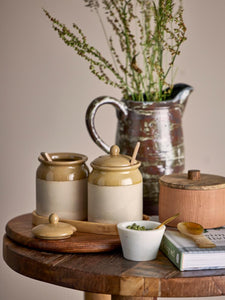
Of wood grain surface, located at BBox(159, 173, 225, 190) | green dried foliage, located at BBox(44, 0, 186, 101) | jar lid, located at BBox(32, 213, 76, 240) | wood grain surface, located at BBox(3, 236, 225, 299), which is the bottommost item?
wood grain surface, located at BBox(3, 236, 225, 299)

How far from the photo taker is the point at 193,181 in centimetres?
124

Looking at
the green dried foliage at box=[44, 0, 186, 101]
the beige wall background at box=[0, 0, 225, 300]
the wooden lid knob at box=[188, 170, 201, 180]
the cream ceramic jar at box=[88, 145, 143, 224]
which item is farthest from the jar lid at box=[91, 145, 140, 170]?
the beige wall background at box=[0, 0, 225, 300]

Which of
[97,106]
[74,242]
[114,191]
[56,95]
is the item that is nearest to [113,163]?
[114,191]

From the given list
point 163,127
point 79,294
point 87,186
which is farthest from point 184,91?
point 79,294

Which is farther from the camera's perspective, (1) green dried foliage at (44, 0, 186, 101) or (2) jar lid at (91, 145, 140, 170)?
(1) green dried foliage at (44, 0, 186, 101)

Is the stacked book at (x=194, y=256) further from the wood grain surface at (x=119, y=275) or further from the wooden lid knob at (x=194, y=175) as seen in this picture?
the wooden lid knob at (x=194, y=175)

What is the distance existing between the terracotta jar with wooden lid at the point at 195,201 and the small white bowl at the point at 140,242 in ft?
0.45

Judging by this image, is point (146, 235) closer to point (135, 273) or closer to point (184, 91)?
point (135, 273)

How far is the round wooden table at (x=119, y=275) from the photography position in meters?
0.99

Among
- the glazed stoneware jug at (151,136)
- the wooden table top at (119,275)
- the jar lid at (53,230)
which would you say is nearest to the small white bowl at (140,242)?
the wooden table top at (119,275)

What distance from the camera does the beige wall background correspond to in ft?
6.79

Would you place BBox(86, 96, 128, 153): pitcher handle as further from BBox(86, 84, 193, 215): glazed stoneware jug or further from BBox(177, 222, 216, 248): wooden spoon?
BBox(177, 222, 216, 248): wooden spoon

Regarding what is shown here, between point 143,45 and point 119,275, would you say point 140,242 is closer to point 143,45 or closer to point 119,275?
point 119,275

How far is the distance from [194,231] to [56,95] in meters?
1.11
